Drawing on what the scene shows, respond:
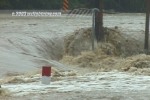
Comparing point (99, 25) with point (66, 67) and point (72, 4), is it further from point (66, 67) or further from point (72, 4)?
point (72, 4)

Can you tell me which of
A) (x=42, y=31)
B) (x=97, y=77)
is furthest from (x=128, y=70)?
(x=42, y=31)

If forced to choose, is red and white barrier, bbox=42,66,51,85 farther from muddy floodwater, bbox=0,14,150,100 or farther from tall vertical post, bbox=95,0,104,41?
tall vertical post, bbox=95,0,104,41

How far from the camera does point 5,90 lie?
12.1m

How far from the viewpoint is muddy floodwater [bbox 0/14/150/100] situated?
12.0 metres

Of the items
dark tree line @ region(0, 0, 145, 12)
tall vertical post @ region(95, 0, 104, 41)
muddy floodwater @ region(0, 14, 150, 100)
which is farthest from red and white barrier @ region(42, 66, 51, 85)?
dark tree line @ region(0, 0, 145, 12)

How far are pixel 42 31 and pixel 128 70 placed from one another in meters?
10.1

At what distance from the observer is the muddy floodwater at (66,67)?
39.2 feet

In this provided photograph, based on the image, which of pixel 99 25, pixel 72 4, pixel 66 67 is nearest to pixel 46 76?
pixel 66 67

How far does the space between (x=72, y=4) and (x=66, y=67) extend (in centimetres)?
3805

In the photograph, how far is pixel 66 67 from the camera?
19172 millimetres

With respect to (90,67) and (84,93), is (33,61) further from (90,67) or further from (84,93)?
(84,93)

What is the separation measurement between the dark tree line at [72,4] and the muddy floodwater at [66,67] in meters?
19.7

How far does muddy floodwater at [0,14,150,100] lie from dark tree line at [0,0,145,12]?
64.7ft

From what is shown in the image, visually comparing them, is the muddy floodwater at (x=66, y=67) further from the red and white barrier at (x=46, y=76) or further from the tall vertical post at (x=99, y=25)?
the tall vertical post at (x=99, y=25)
